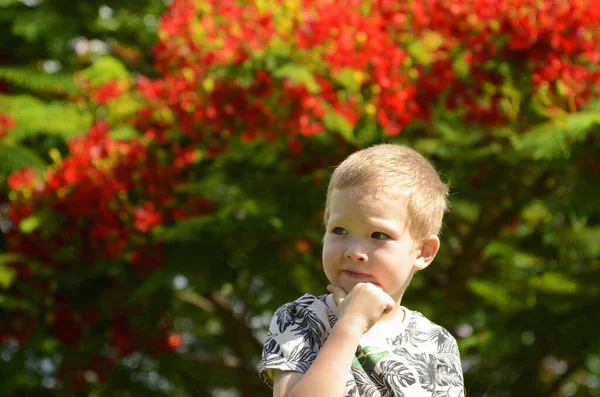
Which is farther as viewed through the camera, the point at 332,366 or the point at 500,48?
the point at 500,48

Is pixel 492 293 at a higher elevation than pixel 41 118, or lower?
lower

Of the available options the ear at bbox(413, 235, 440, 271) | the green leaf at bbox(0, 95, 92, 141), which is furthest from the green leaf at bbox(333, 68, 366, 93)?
the ear at bbox(413, 235, 440, 271)

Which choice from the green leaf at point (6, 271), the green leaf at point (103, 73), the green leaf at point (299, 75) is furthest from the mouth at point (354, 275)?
the green leaf at point (103, 73)

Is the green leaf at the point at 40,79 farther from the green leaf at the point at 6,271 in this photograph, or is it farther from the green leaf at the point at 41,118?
the green leaf at the point at 6,271

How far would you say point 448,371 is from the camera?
92.9 inches

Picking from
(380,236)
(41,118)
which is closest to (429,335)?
(380,236)

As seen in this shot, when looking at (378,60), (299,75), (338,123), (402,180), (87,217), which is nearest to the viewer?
(402,180)

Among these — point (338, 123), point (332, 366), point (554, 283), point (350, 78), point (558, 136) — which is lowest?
point (554, 283)

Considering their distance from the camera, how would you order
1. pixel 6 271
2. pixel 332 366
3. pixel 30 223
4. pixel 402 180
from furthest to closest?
1. pixel 6 271
2. pixel 30 223
3. pixel 402 180
4. pixel 332 366

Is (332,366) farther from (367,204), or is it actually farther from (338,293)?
(367,204)

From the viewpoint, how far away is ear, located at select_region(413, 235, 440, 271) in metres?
2.42

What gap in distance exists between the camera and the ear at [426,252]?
242cm

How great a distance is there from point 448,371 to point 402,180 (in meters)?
0.49

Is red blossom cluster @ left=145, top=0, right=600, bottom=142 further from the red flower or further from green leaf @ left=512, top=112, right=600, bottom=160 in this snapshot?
the red flower
